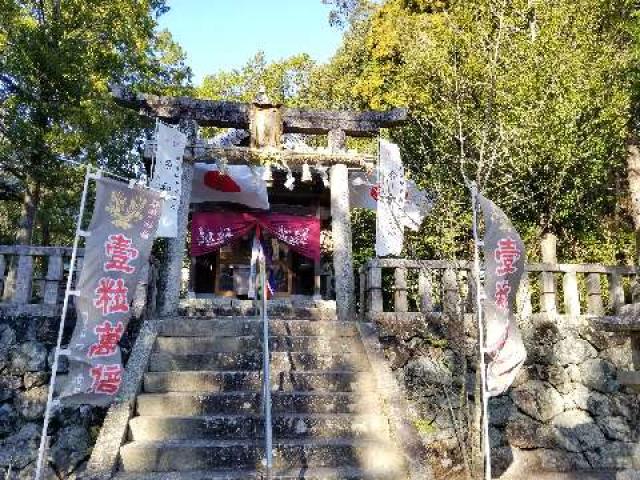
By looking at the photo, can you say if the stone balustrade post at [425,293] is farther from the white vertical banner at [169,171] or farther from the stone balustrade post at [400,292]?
the white vertical banner at [169,171]

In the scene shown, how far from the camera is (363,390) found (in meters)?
6.79

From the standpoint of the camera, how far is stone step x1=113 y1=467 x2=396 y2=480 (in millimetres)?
5320

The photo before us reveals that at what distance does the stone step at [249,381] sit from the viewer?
21.8 feet

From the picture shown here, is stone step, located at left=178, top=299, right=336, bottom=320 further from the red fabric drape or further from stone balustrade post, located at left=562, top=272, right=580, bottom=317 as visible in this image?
stone balustrade post, located at left=562, top=272, right=580, bottom=317

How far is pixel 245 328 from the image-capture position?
7793 mm

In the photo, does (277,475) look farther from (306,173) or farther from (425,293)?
(306,173)

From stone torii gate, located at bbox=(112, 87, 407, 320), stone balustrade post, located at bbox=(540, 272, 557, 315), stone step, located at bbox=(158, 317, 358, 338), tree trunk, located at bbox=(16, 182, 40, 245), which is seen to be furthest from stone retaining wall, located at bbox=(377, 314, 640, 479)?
tree trunk, located at bbox=(16, 182, 40, 245)

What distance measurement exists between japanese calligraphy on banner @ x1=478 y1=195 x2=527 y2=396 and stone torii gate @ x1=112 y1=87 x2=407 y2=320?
3.16 metres

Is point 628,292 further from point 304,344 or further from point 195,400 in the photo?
point 195,400

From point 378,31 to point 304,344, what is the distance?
1236 centimetres

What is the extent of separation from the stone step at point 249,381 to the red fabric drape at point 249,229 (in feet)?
16.7

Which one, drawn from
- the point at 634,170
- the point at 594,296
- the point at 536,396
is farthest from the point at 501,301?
the point at 634,170

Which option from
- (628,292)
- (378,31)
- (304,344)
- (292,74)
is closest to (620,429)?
(628,292)

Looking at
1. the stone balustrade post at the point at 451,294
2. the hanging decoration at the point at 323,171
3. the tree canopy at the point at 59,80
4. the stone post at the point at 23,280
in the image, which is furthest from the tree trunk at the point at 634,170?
the tree canopy at the point at 59,80
